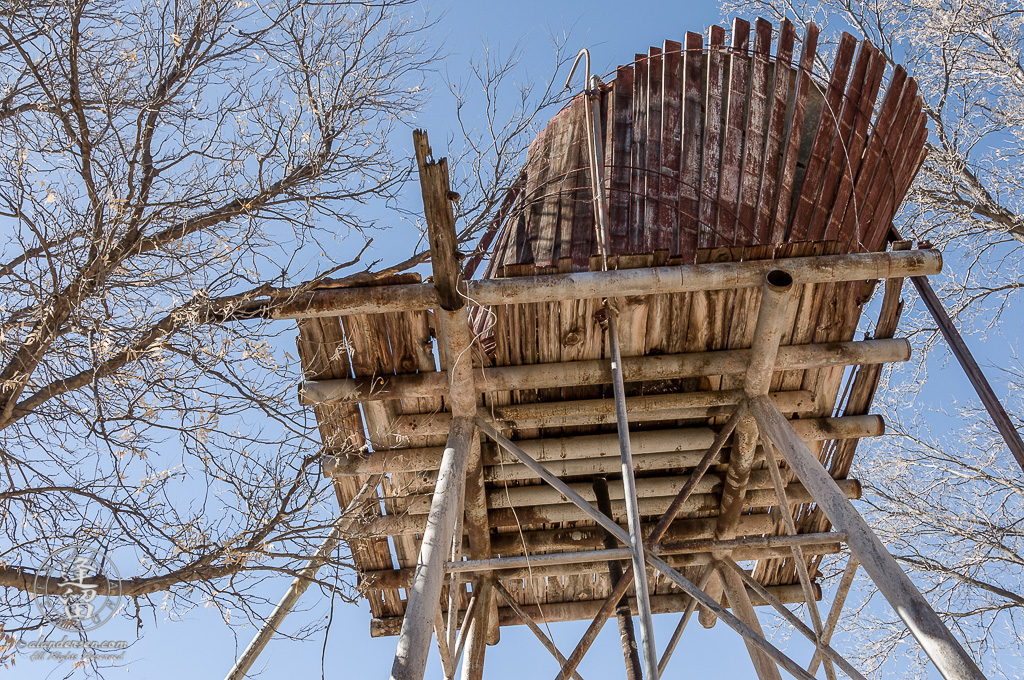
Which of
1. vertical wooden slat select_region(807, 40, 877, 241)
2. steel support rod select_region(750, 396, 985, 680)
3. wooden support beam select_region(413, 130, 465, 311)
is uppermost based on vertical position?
vertical wooden slat select_region(807, 40, 877, 241)

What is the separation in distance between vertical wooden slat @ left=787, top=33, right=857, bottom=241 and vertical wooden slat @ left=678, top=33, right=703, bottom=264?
75cm

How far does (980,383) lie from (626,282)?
2272mm

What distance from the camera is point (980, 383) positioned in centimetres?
482

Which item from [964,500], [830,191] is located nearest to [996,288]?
[964,500]

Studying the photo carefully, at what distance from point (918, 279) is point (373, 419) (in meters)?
4.08

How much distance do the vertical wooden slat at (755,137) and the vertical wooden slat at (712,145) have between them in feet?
0.64

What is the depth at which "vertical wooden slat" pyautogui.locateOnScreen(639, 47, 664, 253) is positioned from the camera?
20.1 feet

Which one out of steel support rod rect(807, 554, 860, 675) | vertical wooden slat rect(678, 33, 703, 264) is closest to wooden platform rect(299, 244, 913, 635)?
steel support rod rect(807, 554, 860, 675)

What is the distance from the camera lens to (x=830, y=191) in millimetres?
5973

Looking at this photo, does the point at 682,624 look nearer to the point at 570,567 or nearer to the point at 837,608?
the point at 570,567

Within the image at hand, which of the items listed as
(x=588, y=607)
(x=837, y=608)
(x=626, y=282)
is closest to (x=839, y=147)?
(x=626, y=282)

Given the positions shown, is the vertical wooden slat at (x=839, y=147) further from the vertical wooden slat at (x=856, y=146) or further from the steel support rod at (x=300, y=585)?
the steel support rod at (x=300, y=585)

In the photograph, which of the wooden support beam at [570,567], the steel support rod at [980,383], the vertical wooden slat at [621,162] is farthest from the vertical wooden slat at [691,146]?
the wooden support beam at [570,567]

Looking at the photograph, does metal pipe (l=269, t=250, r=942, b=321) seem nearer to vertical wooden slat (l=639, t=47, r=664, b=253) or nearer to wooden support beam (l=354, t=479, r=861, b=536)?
vertical wooden slat (l=639, t=47, r=664, b=253)
